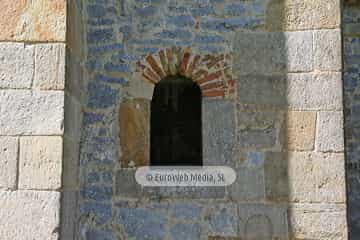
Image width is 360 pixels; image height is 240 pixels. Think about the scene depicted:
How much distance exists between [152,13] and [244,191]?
5.74 feet

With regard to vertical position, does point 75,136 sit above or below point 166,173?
above

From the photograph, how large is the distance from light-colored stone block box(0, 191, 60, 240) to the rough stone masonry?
0.88 ft

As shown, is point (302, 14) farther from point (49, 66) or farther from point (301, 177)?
point (49, 66)

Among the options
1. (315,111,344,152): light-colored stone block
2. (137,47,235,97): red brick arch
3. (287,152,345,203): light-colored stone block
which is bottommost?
(287,152,345,203): light-colored stone block

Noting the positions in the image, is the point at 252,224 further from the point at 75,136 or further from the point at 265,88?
the point at 75,136

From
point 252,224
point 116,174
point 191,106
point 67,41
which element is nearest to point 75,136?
point 116,174

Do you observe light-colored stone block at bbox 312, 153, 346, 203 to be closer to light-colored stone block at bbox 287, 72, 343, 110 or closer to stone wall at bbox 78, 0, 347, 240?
stone wall at bbox 78, 0, 347, 240

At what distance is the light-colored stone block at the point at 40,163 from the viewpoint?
3625 mm

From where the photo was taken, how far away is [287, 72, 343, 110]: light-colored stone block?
4.19m

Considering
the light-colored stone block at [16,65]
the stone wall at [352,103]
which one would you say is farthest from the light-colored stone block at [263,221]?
the stone wall at [352,103]

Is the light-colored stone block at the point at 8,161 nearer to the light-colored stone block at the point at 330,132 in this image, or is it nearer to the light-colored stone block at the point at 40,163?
the light-colored stone block at the point at 40,163

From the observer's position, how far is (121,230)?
421 centimetres

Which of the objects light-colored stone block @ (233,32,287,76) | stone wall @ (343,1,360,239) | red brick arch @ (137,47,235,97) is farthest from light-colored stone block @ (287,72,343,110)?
stone wall @ (343,1,360,239)

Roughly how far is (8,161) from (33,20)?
1.08m
